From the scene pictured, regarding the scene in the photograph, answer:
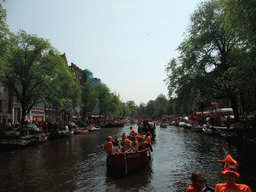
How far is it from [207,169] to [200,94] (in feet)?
58.3

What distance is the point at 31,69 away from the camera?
29406 millimetres

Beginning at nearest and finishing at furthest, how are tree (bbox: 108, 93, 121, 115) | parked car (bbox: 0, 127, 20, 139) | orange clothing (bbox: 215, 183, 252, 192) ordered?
orange clothing (bbox: 215, 183, 252, 192), parked car (bbox: 0, 127, 20, 139), tree (bbox: 108, 93, 121, 115)

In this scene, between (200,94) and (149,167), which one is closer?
(149,167)

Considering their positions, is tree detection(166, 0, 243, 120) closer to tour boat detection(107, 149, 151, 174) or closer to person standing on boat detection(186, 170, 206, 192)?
tour boat detection(107, 149, 151, 174)

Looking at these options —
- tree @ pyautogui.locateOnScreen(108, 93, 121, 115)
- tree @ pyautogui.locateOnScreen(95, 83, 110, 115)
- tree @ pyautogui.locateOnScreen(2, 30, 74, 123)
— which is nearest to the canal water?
tree @ pyautogui.locateOnScreen(2, 30, 74, 123)

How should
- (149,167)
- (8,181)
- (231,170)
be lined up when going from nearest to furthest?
1. (231,170)
2. (8,181)
3. (149,167)

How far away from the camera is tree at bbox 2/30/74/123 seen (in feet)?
93.8

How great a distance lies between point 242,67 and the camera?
1619 cm

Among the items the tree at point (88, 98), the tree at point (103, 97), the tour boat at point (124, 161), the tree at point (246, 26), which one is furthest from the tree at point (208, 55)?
the tree at point (103, 97)

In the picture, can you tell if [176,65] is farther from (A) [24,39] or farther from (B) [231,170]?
(B) [231,170]

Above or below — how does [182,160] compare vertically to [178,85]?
below

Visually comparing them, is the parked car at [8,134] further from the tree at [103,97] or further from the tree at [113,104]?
the tree at [113,104]

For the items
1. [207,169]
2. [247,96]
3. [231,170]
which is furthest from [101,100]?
[231,170]

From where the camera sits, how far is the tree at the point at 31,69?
2858 cm
